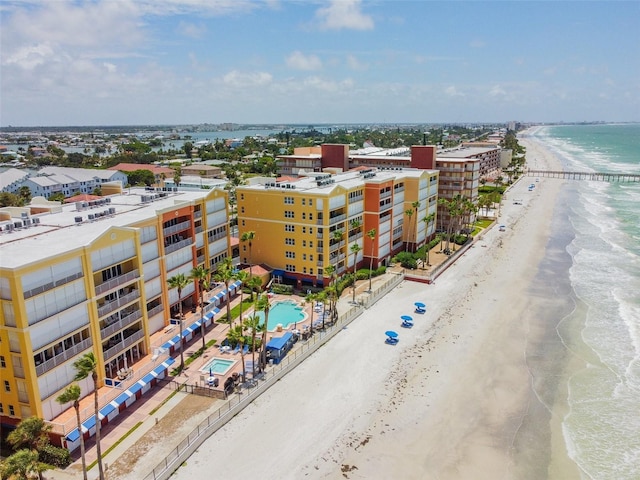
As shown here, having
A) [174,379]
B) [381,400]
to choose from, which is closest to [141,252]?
[174,379]

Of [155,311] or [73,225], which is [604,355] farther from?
[73,225]

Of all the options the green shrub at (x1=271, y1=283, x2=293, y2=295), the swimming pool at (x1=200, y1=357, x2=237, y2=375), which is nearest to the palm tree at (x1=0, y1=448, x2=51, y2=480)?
the swimming pool at (x1=200, y1=357, x2=237, y2=375)

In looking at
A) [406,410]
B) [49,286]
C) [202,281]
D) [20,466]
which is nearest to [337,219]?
[202,281]

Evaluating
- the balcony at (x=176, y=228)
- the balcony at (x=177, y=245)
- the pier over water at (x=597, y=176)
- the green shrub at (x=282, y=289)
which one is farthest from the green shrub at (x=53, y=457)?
the pier over water at (x=597, y=176)

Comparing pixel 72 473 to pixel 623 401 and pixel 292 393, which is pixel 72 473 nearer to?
pixel 292 393

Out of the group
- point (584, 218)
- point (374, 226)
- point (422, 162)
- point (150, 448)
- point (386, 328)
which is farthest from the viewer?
point (584, 218)

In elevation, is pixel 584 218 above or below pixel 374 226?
below
